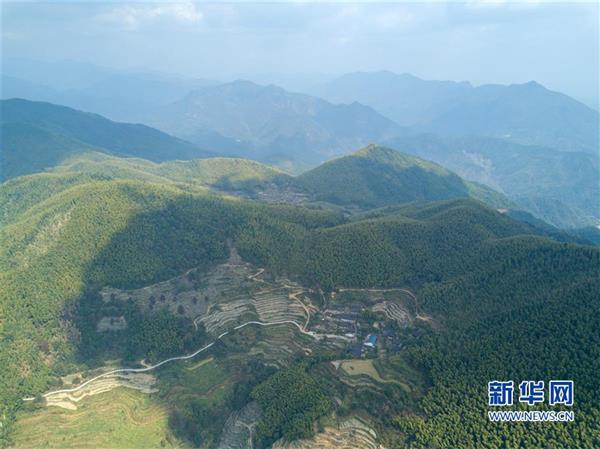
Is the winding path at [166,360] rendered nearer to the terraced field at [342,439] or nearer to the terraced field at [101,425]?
the terraced field at [101,425]

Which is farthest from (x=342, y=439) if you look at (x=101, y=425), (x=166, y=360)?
(x=101, y=425)

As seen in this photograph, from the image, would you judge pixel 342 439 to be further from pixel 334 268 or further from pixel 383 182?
pixel 383 182

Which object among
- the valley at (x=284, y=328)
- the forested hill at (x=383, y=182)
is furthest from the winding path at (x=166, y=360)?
the forested hill at (x=383, y=182)

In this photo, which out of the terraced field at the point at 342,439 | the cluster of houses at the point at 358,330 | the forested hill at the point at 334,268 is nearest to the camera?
the terraced field at the point at 342,439

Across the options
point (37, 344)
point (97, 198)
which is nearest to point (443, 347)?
point (37, 344)

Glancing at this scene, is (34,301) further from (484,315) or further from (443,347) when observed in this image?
(484,315)
